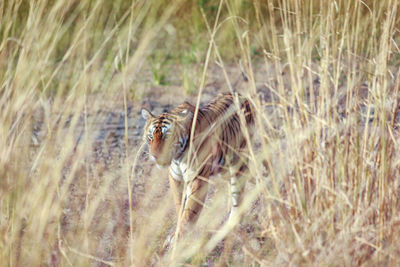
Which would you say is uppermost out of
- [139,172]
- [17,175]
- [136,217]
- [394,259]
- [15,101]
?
[15,101]

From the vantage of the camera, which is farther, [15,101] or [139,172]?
[139,172]

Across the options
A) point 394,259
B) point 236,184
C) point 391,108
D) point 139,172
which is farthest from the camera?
point 139,172

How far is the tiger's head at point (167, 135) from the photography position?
233 centimetres

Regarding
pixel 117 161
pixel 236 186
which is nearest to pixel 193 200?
pixel 236 186

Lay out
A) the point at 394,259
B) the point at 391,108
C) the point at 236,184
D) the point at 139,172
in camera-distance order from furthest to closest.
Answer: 1. the point at 139,172
2. the point at 236,184
3. the point at 391,108
4. the point at 394,259

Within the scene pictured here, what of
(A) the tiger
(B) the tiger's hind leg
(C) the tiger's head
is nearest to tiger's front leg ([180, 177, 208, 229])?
(A) the tiger

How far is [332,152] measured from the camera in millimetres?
1687

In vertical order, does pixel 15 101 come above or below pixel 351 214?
above

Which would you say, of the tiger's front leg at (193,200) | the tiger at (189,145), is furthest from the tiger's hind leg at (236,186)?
the tiger's front leg at (193,200)

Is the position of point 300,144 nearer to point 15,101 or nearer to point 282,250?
point 282,250

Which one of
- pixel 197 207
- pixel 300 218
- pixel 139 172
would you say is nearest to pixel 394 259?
pixel 300 218

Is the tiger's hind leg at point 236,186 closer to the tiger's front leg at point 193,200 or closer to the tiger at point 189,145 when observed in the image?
the tiger at point 189,145

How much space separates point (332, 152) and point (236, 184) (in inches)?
46.4

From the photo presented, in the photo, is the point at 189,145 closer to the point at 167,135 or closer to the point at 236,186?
the point at 167,135
